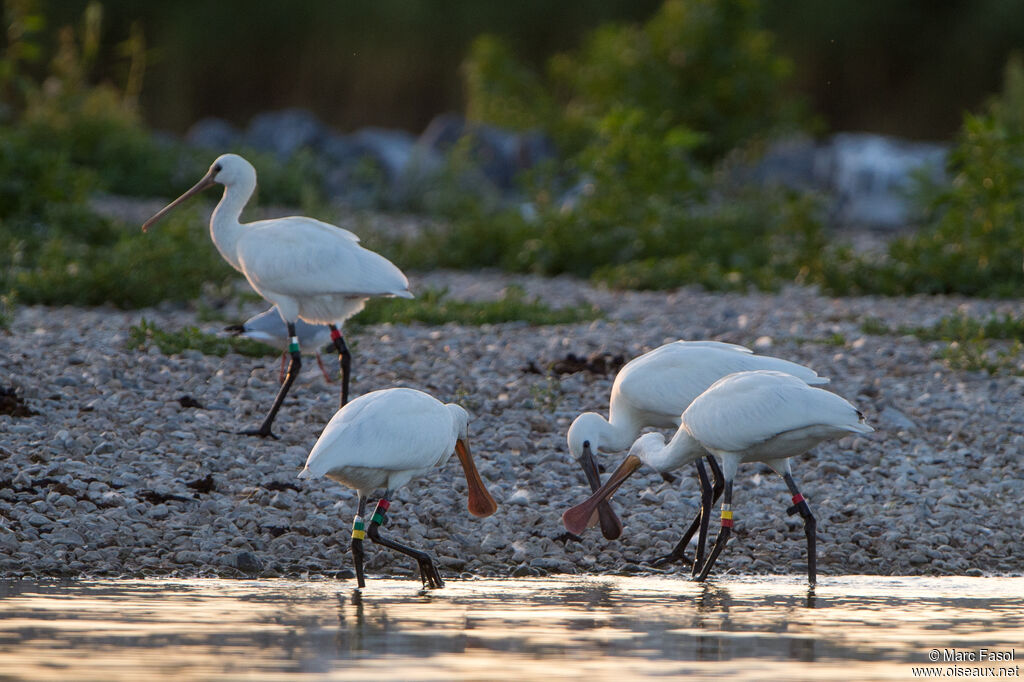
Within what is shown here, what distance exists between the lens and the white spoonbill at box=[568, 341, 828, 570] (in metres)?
7.39

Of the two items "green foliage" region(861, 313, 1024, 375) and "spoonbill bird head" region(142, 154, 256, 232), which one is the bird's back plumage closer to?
"spoonbill bird head" region(142, 154, 256, 232)

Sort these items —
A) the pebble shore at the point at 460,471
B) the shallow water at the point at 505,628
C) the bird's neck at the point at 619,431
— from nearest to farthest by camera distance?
the shallow water at the point at 505,628
the pebble shore at the point at 460,471
the bird's neck at the point at 619,431

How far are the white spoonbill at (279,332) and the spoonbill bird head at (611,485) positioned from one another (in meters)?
2.47

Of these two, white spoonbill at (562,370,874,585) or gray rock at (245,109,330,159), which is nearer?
white spoonbill at (562,370,874,585)

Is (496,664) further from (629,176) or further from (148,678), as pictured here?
(629,176)

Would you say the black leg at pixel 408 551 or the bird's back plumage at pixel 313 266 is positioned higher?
the bird's back plumage at pixel 313 266

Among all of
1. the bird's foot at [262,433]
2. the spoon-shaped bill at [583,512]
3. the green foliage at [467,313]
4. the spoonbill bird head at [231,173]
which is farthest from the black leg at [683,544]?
the green foliage at [467,313]

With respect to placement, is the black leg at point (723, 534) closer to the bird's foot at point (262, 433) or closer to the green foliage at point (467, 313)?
the bird's foot at point (262, 433)

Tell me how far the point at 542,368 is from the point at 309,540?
3.13 m

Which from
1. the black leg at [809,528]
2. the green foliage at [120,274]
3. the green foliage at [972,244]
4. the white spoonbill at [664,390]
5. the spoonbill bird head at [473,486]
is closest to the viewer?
the black leg at [809,528]

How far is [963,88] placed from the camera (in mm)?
26781

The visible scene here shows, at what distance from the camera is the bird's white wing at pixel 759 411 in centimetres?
660

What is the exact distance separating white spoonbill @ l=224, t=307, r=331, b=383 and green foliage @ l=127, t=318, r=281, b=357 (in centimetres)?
59

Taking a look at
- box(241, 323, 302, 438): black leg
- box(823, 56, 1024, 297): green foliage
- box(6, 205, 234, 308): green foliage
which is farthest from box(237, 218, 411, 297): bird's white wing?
box(823, 56, 1024, 297): green foliage
